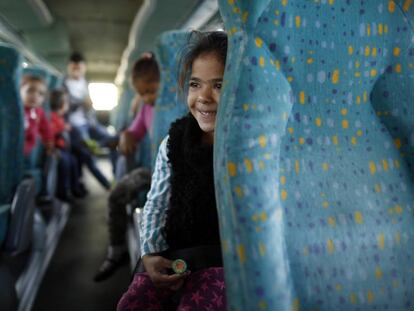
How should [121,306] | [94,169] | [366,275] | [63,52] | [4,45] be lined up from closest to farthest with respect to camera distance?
[366,275] → [121,306] → [4,45] → [94,169] → [63,52]

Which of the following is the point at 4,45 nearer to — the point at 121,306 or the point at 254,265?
the point at 121,306

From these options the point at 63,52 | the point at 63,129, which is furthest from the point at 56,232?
the point at 63,52

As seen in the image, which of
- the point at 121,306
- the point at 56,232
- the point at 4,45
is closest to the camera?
the point at 121,306

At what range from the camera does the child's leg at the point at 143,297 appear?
38.6 inches

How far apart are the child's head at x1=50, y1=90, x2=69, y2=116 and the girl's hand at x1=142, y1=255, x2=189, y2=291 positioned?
2.87 meters

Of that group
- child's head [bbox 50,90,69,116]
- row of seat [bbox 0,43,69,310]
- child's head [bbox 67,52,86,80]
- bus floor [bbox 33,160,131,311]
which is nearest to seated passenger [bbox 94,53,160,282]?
bus floor [bbox 33,160,131,311]

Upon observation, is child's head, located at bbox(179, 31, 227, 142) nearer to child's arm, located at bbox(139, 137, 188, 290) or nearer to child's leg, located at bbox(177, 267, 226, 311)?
child's arm, located at bbox(139, 137, 188, 290)

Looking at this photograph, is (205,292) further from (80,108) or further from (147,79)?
(80,108)

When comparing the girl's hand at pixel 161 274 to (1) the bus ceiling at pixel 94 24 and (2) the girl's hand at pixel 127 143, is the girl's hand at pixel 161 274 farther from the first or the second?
(1) the bus ceiling at pixel 94 24

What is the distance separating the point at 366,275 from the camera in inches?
29.7

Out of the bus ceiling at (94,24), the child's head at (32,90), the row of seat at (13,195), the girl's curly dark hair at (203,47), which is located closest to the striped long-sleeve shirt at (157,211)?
the girl's curly dark hair at (203,47)

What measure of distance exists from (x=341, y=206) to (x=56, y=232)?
269cm

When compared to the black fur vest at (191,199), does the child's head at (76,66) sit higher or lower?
higher

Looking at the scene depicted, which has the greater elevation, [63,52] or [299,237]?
[63,52]
